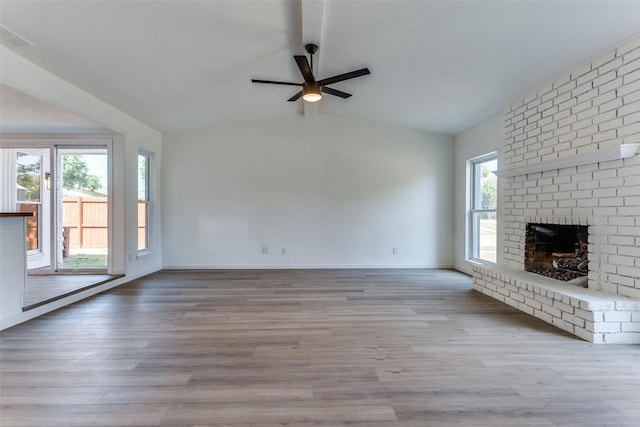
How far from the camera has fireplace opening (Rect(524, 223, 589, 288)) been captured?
9.75 ft

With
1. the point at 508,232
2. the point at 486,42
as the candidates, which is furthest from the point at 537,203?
the point at 486,42

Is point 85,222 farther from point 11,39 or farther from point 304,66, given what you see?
point 304,66

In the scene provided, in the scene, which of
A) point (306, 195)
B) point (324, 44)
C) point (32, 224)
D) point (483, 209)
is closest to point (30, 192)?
point (32, 224)

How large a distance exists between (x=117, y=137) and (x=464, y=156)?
19.1 ft

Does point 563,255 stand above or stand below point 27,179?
below

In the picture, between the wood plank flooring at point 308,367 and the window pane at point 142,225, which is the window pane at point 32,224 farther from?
the wood plank flooring at point 308,367

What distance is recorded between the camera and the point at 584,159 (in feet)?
9.32

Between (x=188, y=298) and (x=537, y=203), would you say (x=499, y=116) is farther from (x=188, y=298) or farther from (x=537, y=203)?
(x=188, y=298)

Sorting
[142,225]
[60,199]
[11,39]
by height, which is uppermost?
[11,39]

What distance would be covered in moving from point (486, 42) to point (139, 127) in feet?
16.6

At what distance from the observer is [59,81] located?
10.6 ft

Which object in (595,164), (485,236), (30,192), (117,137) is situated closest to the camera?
(595,164)

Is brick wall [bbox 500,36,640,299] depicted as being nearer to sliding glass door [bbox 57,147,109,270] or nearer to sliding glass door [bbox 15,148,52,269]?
sliding glass door [bbox 57,147,109,270]

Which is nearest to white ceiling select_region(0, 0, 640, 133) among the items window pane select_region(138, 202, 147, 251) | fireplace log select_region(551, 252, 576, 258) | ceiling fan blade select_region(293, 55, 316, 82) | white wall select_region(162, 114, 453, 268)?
ceiling fan blade select_region(293, 55, 316, 82)
